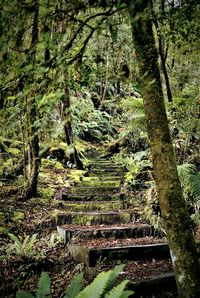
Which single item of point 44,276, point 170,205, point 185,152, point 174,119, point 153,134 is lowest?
point 44,276

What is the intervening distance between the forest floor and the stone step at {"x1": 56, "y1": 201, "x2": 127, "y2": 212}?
0.60 feet

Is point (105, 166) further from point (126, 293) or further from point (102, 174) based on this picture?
point (126, 293)

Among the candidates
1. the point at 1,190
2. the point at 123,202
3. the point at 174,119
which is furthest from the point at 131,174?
the point at 1,190

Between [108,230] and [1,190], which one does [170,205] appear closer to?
[108,230]

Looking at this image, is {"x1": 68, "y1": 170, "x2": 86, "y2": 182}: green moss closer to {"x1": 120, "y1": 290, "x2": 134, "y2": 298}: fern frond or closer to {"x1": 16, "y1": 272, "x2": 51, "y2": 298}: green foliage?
{"x1": 16, "y1": 272, "x2": 51, "y2": 298}: green foliage

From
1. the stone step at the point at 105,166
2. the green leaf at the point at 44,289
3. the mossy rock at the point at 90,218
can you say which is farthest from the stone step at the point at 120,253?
the stone step at the point at 105,166

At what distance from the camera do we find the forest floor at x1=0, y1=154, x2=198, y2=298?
5109 millimetres

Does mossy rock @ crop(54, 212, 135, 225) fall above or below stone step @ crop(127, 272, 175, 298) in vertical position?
above

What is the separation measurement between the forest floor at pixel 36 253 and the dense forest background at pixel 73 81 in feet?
0.16

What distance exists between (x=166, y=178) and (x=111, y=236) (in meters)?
3.60

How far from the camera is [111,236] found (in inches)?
264

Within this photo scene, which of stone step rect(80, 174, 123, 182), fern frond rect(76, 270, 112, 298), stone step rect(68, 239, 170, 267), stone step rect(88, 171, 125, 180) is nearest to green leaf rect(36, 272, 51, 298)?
fern frond rect(76, 270, 112, 298)

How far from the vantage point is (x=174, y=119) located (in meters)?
8.36

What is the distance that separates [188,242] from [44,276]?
1.75 metres
